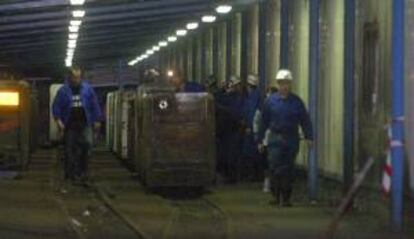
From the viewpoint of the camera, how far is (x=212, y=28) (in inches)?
1339

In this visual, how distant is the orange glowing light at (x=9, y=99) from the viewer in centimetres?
2308

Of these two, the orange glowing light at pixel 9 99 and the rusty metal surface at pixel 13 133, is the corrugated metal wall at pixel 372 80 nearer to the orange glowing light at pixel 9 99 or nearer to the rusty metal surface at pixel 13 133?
the rusty metal surface at pixel 13 133

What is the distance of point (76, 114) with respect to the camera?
18188 millimetres

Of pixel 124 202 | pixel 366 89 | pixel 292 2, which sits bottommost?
pixel 124 202

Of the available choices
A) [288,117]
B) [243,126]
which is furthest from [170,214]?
[243,126]

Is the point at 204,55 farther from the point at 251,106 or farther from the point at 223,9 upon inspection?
the point at 251,106

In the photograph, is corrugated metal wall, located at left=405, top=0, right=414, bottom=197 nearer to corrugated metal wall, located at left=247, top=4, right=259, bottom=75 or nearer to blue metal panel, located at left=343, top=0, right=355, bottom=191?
blue metal panel, located at left=343, top=0, right=355, bottom=191

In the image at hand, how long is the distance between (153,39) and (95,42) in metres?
2.66

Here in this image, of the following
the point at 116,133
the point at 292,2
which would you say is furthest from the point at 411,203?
the point at 116,133

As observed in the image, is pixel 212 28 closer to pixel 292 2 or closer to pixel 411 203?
pixel 292 2

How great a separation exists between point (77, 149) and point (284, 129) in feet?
15.3

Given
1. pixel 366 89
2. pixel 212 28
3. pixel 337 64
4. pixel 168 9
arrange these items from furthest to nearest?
pixel 212 28
pixel 168 9
pixel 337 64
pixel 366 89

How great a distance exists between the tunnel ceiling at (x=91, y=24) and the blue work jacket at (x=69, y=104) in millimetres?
4592

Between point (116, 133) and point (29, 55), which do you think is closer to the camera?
point (116, 133)
